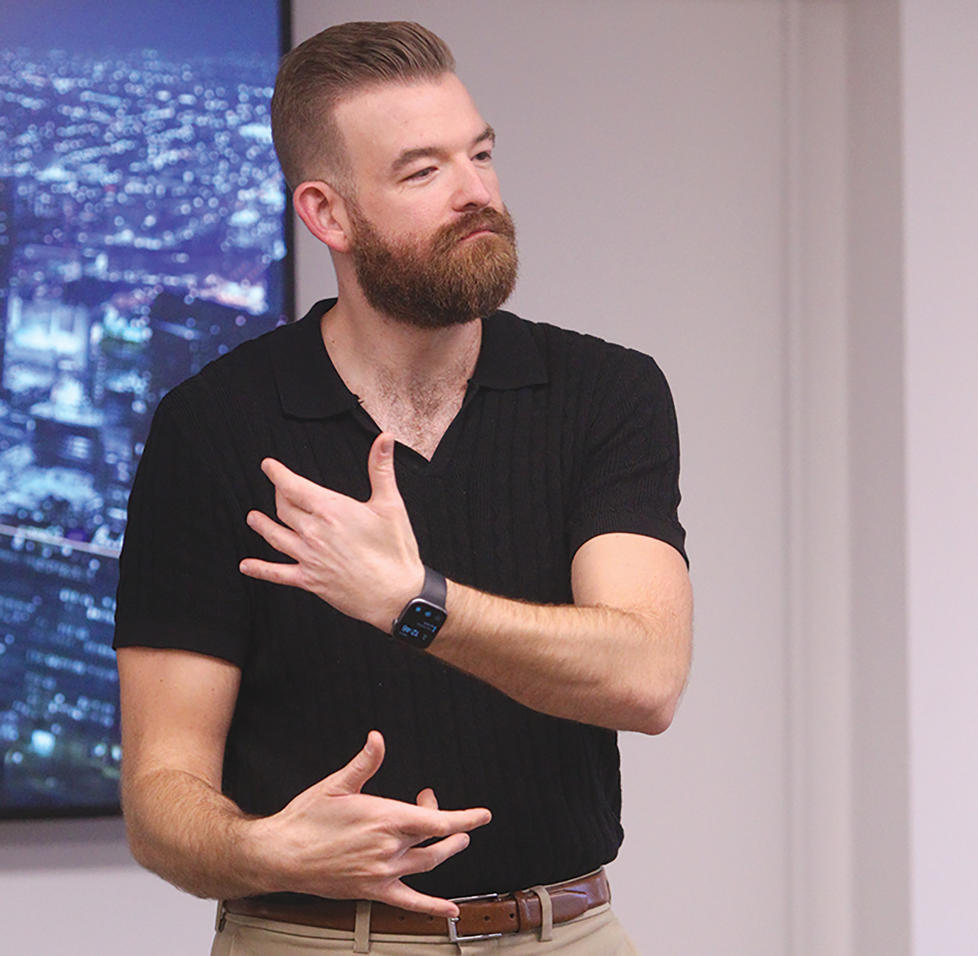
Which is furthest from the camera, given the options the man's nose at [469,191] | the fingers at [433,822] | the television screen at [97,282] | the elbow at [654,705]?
the television screen at [97,282]

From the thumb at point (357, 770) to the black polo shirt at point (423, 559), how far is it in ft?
0.82

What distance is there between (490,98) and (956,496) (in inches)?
49.3

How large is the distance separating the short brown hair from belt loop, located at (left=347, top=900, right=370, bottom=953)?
893 millimetres

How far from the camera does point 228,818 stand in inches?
55.7

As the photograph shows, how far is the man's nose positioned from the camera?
1672 mm

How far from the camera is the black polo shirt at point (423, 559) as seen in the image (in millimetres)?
1569

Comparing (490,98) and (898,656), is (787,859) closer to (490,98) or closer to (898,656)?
(898,656)

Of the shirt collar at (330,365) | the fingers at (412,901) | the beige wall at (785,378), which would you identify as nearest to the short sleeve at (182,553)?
the shirt collar at (330,365)

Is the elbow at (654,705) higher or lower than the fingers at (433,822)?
higher

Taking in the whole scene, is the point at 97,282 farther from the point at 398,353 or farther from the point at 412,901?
the point at 412,901

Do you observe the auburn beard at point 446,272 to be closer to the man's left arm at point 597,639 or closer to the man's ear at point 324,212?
the man's ear at point 324,212

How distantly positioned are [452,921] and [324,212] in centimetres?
90

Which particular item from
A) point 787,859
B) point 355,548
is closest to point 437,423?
point 355,548

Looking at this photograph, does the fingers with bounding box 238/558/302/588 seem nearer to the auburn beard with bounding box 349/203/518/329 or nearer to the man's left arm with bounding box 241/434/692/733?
the man's left arm with bounding box 241/434/692/733
